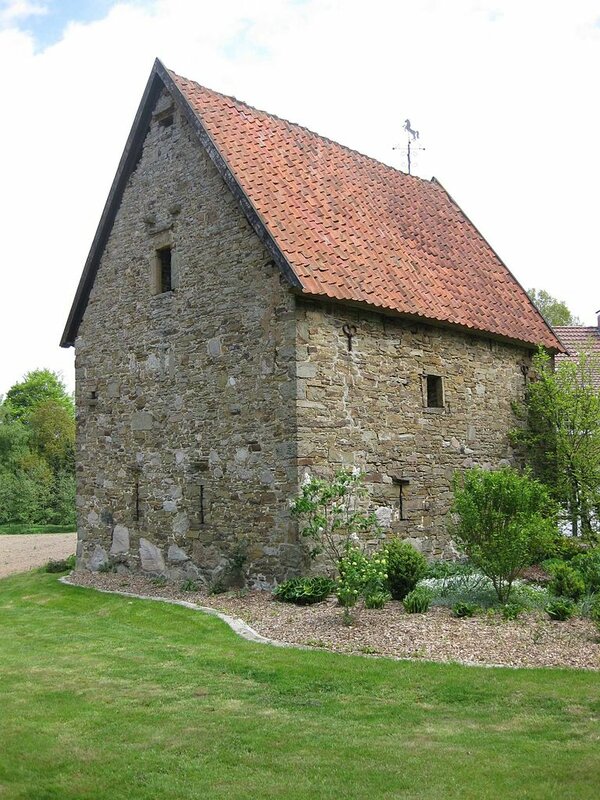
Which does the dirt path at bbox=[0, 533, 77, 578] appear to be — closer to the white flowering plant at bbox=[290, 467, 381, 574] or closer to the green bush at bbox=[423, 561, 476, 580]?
the white flowering plant at bbox=[290, 467, 381, 574]

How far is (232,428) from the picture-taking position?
539 inches

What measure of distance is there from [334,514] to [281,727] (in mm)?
6303

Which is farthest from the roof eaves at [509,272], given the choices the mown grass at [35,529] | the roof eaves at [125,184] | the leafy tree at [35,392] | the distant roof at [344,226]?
the leafy tree at [35,392]

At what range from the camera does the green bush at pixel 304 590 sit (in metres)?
11.8

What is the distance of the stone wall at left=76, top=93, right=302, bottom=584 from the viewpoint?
517 inches

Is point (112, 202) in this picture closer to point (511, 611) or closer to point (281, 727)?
point (511, 611)

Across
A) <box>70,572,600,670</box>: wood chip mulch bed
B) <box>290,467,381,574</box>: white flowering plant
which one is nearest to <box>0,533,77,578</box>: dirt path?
<box>290,467,381,574</box>: white flowering plant

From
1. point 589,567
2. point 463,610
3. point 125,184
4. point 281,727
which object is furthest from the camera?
point 125,184

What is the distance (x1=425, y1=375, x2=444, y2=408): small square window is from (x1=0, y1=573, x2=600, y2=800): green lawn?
259 inches

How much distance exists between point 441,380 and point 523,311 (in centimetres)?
384

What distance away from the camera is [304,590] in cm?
1187

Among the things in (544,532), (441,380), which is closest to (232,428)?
(441,380)

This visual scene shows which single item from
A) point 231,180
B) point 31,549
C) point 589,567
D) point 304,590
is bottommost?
point 31,549

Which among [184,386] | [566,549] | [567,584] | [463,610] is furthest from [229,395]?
[566,549]
